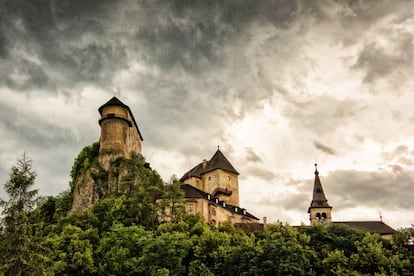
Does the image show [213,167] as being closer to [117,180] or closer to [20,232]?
[117,180]

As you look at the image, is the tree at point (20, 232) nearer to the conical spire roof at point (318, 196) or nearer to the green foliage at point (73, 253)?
the green foliage at point (73, 253)

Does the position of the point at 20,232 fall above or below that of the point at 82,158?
below

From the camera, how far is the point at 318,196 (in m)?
89.4

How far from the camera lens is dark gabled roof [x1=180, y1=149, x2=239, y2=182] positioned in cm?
9325

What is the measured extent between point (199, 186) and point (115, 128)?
2713 cm

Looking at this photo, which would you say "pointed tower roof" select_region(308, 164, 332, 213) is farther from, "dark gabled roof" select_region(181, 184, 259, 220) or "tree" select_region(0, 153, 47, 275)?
"tree" select_region(0, 153, 47, 275)

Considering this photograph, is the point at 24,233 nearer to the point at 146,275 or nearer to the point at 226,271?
the point at 146,275

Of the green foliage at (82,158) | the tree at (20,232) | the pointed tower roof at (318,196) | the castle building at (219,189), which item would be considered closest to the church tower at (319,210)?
the pointed tower roof at (318,196)

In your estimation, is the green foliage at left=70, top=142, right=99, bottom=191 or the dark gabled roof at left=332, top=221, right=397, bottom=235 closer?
the green foliage at left=70, top=142, right=99, bottom=191

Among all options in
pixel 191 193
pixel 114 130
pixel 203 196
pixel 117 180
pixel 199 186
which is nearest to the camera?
pixel 117 180

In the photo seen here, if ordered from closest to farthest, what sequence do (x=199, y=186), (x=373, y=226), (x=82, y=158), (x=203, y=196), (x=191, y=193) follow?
(x=203, y=196)
(x=191, y=193)
(x=82, y=158)
(x=373, y=226)
(x=199, y=186)

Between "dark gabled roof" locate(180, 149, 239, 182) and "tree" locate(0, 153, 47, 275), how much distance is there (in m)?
63.3

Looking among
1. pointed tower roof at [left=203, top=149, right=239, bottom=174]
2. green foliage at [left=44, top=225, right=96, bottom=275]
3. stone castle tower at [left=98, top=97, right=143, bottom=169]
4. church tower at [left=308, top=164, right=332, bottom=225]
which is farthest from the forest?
pointed tower roof at [left=203, top=149, right=239, bottom=174]

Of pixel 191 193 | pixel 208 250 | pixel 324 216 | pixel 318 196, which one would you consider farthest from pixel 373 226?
pixel 208 250
